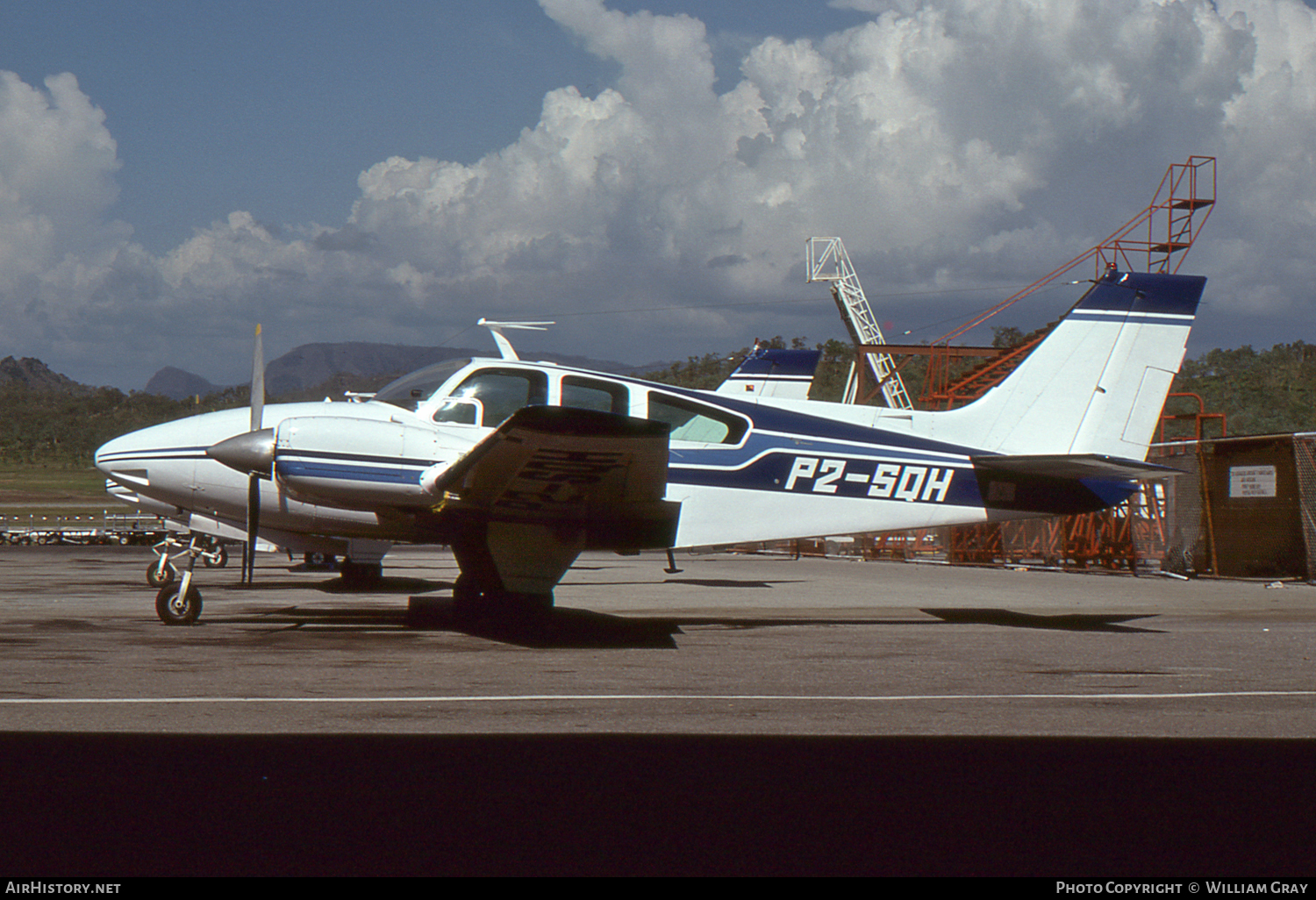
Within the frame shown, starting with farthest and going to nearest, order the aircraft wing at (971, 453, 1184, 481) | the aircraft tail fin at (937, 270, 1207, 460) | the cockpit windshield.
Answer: the aircraft tail fin at (937, 270, 1207, 460) < the aircraft wing at (971, 453, 1184, 481) < the cockpit windshield

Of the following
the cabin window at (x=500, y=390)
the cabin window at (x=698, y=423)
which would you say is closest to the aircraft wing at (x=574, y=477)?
the cabin window at (x=698, y=423)

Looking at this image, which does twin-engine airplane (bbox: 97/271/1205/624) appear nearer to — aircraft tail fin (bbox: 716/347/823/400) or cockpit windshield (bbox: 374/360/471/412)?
cockpit windshield (bbox: 374/360/471/412)

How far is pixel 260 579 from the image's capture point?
17969 millimetres

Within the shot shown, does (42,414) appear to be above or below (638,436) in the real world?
above

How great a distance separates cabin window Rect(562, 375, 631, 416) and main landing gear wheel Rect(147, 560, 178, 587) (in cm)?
593

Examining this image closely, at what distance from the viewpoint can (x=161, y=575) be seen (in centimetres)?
1406

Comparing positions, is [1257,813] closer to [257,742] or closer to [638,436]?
[257,742]

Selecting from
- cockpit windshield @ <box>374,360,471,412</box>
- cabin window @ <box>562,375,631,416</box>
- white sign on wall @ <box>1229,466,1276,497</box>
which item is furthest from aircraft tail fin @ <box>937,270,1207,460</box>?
white sign on wall @ <box>1229,466,1276,497</box>

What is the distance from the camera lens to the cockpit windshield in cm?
1009

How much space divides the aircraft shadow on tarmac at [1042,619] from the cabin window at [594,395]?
177 inches

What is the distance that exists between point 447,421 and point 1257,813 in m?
7.59

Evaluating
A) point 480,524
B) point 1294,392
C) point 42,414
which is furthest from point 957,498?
point 42,414

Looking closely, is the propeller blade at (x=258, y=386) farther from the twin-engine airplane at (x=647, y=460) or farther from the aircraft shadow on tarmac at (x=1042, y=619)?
the aircraft shadow on tarmac at (x=1042, y=619)

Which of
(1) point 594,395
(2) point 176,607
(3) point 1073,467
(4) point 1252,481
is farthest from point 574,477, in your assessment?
(4) point 1252,481
